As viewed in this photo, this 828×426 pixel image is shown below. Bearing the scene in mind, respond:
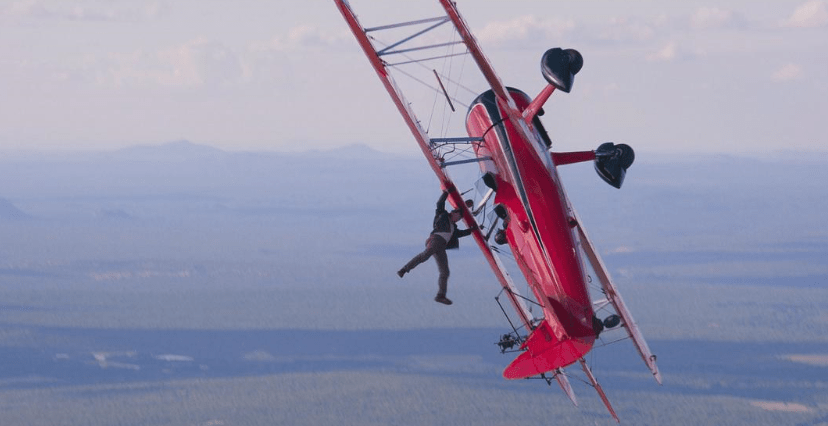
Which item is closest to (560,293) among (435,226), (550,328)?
(550,328)

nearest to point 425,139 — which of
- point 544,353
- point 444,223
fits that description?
point 444,223

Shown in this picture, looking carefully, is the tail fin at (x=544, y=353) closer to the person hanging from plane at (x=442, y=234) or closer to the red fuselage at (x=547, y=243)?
the red fuselage at (x=547, y=243)

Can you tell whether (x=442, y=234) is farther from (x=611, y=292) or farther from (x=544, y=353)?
(x=611, y=292)

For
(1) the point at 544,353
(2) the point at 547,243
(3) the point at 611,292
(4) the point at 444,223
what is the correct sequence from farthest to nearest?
(3) the point at 611,292
(4) the point at 444,223
(1) the point at 544,353
(2) the point at 547,243

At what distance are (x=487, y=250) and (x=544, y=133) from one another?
3979 millimetres

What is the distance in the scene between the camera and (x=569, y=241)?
3136 centimetres

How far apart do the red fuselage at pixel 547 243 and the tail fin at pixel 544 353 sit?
0.11ft

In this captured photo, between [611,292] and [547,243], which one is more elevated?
[547,243]

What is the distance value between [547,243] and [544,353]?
310 cm

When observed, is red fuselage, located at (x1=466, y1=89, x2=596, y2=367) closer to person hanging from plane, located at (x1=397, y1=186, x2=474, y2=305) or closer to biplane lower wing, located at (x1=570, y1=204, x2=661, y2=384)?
person hanging from plane, located at (x1=397, y1=186, x2=474, y2=305)

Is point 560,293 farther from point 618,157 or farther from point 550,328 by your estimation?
point 618,157

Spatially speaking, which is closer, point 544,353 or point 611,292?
point 544,353

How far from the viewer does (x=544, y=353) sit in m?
32.0

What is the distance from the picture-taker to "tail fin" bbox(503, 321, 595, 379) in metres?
30.9
